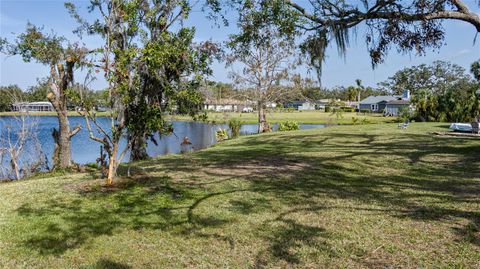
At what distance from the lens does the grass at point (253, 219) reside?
4527 mm

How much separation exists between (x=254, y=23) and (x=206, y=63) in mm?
2042

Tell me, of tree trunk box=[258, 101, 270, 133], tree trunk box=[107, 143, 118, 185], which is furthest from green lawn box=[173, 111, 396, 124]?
tree trunk box=[107, 143, 118, 185]

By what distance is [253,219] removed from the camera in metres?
5.82

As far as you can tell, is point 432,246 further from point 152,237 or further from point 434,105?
point 434,105

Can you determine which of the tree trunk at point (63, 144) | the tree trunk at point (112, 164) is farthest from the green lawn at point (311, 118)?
the tree trunk at point (112, 164)

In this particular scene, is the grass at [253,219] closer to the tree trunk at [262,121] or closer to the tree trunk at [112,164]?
the tree trunk at [112,164]

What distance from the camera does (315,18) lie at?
8.38 metres

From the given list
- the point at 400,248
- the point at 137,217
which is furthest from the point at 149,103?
the point at 400,248

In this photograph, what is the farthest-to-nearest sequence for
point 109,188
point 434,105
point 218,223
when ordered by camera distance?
point 434,105 → point 109,188 → point 218,223

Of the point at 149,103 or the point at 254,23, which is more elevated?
the point at 254,23

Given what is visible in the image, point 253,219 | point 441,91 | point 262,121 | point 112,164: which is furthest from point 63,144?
point 441,91

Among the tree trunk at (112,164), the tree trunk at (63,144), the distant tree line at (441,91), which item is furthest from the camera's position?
the distant tree line at (441,91)

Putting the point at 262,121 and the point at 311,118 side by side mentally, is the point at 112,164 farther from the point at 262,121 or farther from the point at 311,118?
the point at 311,118

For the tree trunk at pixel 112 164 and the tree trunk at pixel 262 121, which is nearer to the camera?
the tree trunk at pixel 112 164
